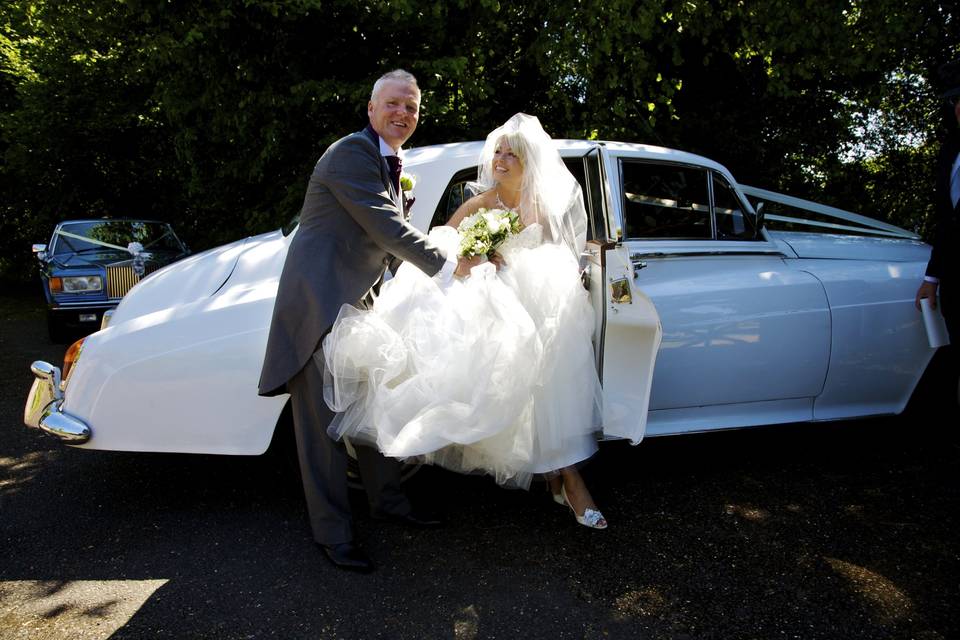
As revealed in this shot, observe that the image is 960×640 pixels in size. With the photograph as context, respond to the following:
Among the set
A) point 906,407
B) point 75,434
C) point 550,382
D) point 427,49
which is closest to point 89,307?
point 427,49

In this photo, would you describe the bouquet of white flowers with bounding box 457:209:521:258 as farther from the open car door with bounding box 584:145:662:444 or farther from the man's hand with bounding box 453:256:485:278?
the open car door with bounding box 584:145:662:444

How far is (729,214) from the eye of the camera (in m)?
4.29

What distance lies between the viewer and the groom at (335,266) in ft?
10.3

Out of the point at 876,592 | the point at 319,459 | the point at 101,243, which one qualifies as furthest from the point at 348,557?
the point at 101,243

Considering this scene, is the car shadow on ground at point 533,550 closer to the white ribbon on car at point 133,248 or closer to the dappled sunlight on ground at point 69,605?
the dappled sunlight on ground at point 69,605

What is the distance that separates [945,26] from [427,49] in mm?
5817

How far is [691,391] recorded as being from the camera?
151 inches

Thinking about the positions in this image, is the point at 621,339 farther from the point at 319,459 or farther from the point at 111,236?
the point at 111,236

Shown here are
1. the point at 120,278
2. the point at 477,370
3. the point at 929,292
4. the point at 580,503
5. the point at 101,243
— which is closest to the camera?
the point at 477,370

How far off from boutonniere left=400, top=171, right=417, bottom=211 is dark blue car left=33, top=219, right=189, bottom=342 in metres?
6.45

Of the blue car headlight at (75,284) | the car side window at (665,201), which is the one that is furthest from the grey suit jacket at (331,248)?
the blue car headlight at (75,284)

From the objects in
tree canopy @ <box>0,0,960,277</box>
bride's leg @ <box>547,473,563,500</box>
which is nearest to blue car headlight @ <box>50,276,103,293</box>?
tree canopy @ <box>0,0,960,277</box>

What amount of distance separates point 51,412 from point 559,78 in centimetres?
634

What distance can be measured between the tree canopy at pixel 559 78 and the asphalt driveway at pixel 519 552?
4285mm
